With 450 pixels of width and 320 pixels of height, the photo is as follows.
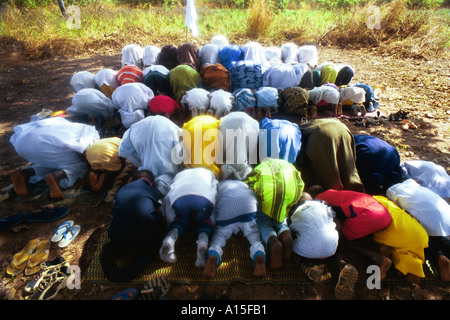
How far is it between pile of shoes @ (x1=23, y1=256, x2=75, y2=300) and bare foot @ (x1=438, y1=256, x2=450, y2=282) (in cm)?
312

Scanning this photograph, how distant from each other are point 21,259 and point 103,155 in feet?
3.94

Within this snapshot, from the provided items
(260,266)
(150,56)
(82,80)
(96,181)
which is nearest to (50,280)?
(96,181)

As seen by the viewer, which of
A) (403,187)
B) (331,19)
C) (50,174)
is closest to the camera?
(403,187)

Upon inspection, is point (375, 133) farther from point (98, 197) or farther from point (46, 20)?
point (46, 20)

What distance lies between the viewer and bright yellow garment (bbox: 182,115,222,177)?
2455 mm

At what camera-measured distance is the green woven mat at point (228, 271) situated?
1874 mm

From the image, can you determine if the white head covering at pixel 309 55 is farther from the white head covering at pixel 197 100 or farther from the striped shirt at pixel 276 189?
the striped shirt at pixel 276 189

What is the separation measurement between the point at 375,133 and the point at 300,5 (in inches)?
587

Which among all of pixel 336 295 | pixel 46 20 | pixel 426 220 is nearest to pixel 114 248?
pixel 336 295

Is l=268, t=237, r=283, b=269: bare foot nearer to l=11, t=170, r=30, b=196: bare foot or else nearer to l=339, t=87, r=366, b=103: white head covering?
l=11, t=170, r=30, b=196: bare foot

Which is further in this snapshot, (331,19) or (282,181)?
(331,19)

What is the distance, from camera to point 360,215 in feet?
6.14

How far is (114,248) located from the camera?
1.89 meters
